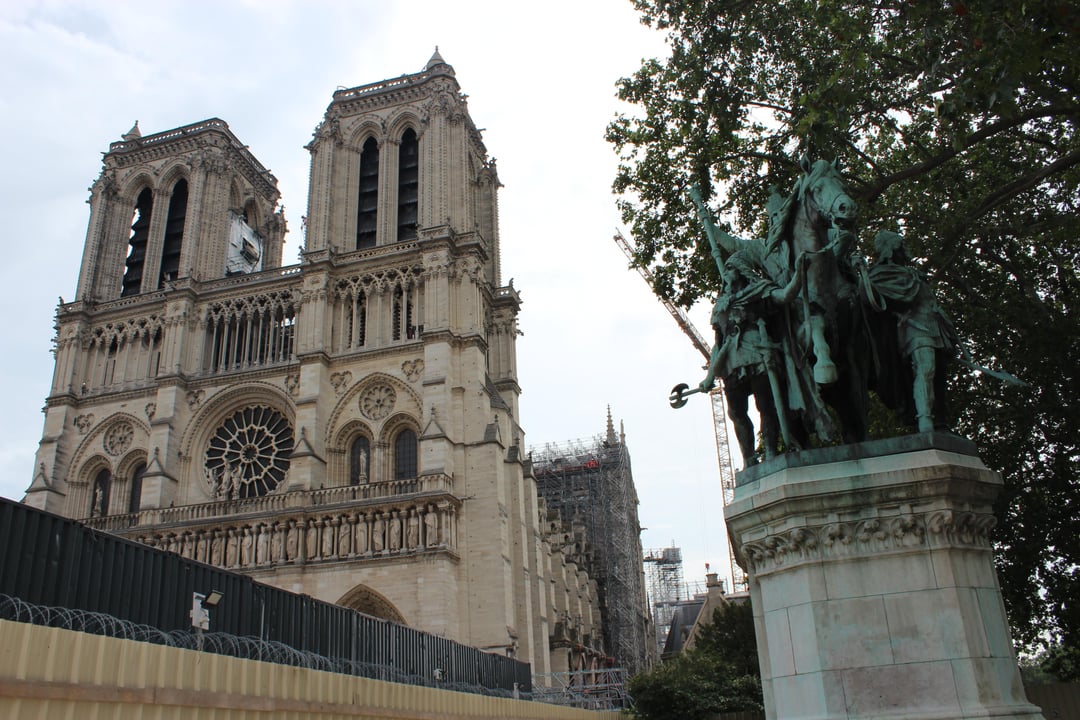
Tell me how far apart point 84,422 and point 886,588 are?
Result: 37.0m

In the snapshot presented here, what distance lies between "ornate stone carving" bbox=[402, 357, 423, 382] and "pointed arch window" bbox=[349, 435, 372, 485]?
2.86 m

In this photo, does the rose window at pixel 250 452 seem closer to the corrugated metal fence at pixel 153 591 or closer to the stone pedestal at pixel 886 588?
the corrugated metal fence at pixel 153 591

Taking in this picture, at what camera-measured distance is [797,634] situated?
18.2 feet

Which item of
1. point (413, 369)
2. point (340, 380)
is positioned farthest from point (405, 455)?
point (340, 380)

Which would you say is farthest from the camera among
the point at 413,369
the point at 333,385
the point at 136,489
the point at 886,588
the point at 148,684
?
the point at 136,489

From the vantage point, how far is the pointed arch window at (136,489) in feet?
113

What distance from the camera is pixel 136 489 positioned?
3488 cm

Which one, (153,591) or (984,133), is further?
(984,133)

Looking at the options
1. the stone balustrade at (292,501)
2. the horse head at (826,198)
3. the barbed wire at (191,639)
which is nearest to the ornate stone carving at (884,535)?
the horse head at (826,198)

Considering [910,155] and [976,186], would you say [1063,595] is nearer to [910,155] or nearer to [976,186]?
[976,186]

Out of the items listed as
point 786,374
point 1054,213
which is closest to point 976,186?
point 1054,213

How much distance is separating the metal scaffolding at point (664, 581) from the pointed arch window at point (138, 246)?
5533 centimetres

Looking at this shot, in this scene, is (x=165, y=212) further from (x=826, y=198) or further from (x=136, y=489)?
(x=826, y=198)

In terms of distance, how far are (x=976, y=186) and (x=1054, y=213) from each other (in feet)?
4.70
